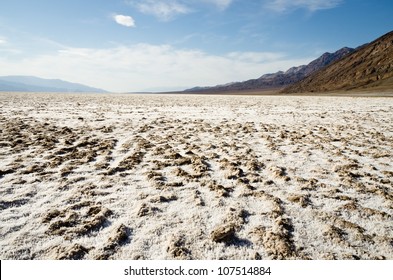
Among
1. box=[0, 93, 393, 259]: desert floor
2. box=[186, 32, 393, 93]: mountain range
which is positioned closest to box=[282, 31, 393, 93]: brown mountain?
box=[186, 32, 393, 93]: mountain range

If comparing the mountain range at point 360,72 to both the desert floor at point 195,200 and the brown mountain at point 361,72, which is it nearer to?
the brown mountain at point 361,72

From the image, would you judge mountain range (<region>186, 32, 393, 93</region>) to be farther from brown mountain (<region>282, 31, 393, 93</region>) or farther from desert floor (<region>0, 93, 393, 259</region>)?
desert floor (<region>0, 93, 393, 259</region>)

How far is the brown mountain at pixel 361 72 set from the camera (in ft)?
225

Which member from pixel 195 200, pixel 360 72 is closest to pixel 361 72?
pixel 360 72

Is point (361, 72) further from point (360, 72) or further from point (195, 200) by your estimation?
point (195, 200)

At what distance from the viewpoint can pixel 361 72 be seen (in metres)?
78.6

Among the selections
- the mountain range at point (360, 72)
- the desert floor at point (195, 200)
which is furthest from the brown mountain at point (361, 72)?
the desert floor at point (195, 200)

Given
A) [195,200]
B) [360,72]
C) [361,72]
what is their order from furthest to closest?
[360,72] < [361,72] < [195,200]

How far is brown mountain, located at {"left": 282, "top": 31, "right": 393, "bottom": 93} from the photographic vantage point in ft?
225

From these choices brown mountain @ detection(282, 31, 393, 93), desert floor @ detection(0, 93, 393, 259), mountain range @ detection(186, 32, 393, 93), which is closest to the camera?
desert floor @ detection(0, 93, 393, 259)

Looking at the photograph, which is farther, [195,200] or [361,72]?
[361,72]

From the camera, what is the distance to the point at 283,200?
4098mm
